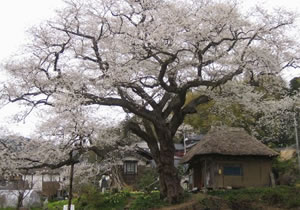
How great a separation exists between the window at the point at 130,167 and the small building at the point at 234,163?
14138 millimetres

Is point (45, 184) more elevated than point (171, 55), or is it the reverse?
point (171, 55)

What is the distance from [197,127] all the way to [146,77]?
58.0ft

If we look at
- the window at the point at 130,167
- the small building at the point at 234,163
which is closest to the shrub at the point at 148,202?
the small building at the point at 234,163

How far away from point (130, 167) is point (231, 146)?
15.8 meters

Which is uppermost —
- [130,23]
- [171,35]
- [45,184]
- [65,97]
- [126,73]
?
[130,23]

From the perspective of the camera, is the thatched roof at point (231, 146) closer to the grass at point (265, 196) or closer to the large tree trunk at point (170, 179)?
the grass at point (265, 196)

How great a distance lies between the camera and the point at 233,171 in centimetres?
1941

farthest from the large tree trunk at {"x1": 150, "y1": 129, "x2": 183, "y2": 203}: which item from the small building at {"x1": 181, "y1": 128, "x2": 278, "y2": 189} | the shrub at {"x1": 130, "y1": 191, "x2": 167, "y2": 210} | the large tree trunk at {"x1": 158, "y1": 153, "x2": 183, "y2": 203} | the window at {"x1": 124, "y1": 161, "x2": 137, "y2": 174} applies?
the window at {"x1": 124, "y1": 161, "x2": 137, "y2": 174}

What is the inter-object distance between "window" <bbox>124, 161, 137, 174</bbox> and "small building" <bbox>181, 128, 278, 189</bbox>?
14.1 m

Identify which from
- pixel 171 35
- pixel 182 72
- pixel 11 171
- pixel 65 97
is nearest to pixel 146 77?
pixel 182 72

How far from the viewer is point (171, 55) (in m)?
14.0

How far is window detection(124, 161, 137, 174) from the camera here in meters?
33.3

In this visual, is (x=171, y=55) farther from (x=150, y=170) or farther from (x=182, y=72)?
(x=150, y=170)

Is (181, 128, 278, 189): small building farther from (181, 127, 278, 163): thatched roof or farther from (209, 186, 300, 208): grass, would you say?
(209, 186, 300, 208): grass
